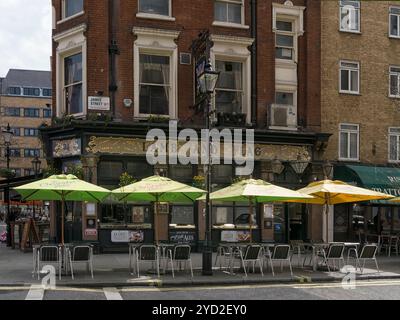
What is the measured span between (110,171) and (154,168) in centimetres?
162

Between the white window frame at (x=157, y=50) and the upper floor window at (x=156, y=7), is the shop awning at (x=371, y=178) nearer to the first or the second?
the white window frame at (x=157, y=50)

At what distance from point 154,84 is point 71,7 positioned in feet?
14.7

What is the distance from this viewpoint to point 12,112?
10156cm

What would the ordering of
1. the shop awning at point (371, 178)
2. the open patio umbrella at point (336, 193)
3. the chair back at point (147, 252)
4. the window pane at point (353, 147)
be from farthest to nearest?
1. the window pane at point (353, 147)
2. the shop awning at point (371, 178)
3. the open patio umbrella at point (336, 193)
4. the chair back at point (147, 252)

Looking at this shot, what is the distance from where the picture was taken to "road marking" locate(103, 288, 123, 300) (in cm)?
1237

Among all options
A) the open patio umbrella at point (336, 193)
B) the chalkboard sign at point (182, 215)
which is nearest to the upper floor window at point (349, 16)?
the open patio umbrella at point (336, 193)

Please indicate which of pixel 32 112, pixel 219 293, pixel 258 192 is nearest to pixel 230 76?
pixel 258 192

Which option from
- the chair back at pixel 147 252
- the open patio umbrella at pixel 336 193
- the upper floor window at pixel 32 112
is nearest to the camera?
the chair back at pixel 147 252

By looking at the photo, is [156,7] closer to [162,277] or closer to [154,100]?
[154,100]

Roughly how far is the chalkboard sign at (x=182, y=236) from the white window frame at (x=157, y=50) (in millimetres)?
4308

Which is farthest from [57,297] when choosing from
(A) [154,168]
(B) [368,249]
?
(A) [154,168]

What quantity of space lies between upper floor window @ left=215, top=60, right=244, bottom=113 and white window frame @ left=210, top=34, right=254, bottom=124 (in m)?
0.17

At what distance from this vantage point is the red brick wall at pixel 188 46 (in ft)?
72.0
